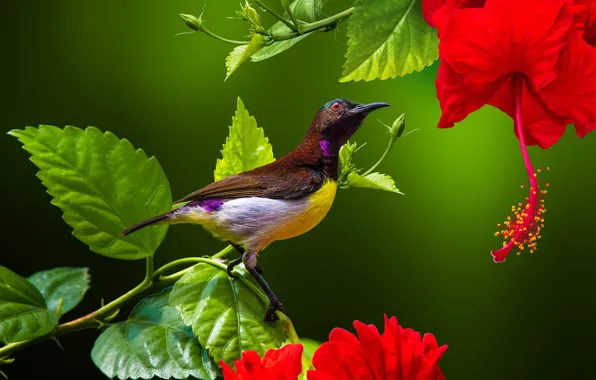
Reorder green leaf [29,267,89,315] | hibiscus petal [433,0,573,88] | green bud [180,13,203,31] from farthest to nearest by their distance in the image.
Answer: green leaf [29,267,89,315], green bud [180,13,203,31], hibiscus petal [433,0,573,88]

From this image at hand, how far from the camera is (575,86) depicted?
11.1 inches

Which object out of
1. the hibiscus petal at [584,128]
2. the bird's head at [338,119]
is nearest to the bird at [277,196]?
the bird's head at [338,119]

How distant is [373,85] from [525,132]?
41 cm

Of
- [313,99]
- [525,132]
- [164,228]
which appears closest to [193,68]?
[313,99]

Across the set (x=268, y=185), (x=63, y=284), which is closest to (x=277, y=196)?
(x=268, y=185)

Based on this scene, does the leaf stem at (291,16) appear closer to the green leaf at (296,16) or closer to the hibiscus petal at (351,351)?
the green leaf at (296,16)

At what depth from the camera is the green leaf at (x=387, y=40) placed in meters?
0.34

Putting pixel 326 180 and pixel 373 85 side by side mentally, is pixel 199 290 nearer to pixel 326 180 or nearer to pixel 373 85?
pixel 326 180

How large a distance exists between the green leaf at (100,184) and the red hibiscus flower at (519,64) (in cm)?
17

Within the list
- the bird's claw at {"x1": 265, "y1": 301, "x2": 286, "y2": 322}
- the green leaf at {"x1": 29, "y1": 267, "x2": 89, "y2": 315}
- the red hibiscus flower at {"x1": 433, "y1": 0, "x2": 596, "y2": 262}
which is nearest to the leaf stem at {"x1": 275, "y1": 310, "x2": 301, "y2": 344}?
the bird's claw at {"x1": 265, "y1": 301, "x2": 286, "y2": 322}

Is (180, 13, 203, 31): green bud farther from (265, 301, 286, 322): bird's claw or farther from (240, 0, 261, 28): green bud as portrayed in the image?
(265, 301, 286, 322): bird's claw

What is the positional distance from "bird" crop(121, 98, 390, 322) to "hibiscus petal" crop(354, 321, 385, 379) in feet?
0.30

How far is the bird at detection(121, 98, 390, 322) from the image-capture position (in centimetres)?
37

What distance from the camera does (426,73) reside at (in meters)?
0.61
